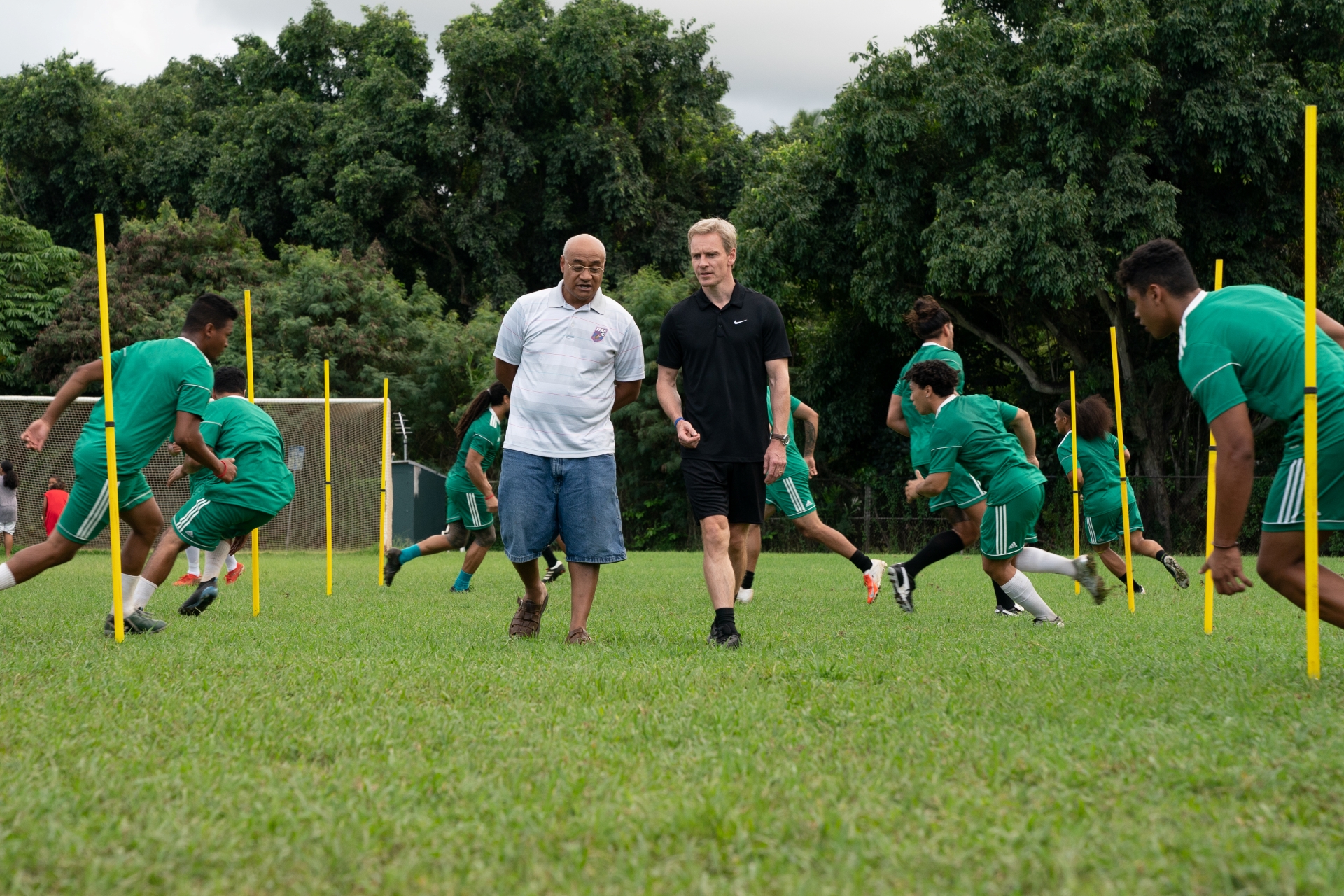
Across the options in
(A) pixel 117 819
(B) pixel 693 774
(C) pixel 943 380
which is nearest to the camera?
(A) pixel 117 819

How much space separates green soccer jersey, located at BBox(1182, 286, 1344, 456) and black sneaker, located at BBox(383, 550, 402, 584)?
847 centimetres

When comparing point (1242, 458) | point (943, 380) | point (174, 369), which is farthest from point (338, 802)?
point (943, 380)

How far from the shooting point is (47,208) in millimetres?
37969

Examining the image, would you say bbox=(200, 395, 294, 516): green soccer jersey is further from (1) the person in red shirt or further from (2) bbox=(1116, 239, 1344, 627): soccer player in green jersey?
(1) the person in red shirt

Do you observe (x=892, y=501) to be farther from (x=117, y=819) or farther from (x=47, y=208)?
(x=47, y=208)

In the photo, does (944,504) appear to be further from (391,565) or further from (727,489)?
(391,565)

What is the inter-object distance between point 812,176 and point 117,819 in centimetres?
2190

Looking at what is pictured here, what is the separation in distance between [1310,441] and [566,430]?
11.1 feet

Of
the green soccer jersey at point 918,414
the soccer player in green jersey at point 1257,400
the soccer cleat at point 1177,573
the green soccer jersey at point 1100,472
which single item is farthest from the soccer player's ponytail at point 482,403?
the soccer player in green jersey at point 1257,400

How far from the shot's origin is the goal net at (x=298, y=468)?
19.9 m

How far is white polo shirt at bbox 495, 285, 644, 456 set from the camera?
6.00 meters

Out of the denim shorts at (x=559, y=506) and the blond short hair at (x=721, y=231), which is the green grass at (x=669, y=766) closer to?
the denim shorts at (x=559, y=506)

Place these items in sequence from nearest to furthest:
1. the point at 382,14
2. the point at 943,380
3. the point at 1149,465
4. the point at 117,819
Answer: the point at 117,819 → the point at 943,380 → the point at 1149,465 → the point at 382,14

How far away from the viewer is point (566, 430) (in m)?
6.00
